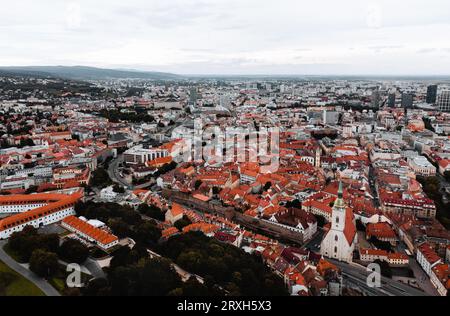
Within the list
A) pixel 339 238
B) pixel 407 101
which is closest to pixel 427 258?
pixel 339 238

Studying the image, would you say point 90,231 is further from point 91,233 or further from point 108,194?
point 108,194

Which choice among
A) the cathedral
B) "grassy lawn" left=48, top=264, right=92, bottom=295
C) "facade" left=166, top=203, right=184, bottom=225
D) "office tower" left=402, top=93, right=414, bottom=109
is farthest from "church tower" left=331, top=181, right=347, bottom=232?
"office tower" left=402, top=93, right=414, bottom=109

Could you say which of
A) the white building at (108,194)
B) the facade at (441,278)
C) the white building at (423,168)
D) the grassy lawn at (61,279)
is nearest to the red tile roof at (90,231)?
the grassy lawn at (61,279)

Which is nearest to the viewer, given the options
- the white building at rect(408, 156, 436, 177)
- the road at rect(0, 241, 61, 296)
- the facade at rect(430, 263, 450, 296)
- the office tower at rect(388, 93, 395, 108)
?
the road at rect(0, 241, 61, 296)

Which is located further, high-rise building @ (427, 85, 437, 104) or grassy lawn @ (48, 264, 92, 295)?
high-rise building @ (427, 85, 437, 104)

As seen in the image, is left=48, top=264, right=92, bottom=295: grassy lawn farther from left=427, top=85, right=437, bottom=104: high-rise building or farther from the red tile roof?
left=427, top=85, right=437, bottom=104: high-rise building

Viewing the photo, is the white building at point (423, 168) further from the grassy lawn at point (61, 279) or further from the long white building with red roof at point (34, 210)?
the grassy lawn at point (61, 279)
